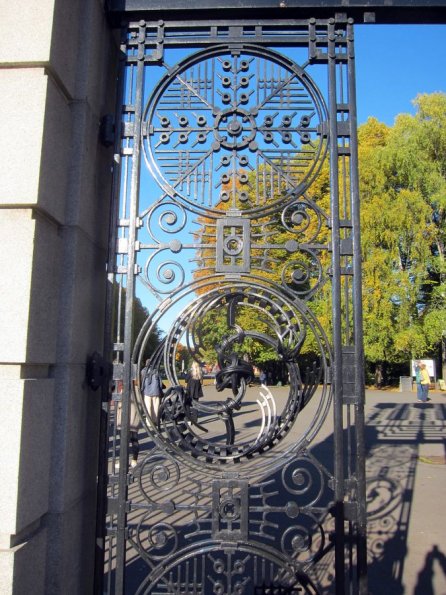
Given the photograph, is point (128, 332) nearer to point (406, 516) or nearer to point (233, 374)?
point (233, 374)

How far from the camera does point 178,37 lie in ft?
11.4

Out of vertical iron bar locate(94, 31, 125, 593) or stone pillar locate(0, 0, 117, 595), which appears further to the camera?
vertical iron bar locate(94, 31, 125, 593)

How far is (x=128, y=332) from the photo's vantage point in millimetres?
3113

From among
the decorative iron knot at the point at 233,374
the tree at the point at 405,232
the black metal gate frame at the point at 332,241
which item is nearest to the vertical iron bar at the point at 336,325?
the black metal gate frame at the point at 332,241

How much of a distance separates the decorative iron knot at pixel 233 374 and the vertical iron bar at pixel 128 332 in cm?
57

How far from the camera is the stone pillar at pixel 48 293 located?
7.91ft

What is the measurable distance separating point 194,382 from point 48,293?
1.08 m

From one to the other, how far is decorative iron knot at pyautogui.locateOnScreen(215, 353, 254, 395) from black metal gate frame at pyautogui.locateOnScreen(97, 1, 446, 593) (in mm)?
541

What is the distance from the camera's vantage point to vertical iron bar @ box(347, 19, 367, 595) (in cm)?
293

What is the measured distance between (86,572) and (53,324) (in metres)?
1.56

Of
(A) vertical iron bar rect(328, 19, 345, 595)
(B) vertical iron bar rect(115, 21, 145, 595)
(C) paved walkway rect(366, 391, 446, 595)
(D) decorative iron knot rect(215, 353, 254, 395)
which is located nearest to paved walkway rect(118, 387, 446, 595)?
(C) paved walkway rect(366, 391, 446, 595)

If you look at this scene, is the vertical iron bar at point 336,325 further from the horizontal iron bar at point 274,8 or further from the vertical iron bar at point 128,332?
the vertical iron bar at point 128,332

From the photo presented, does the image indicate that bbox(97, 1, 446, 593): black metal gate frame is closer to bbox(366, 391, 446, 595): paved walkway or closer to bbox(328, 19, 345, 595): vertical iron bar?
bbox(328, 19, 345, 595): vertical iron bar

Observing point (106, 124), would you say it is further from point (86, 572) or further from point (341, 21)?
point (86, 572)
